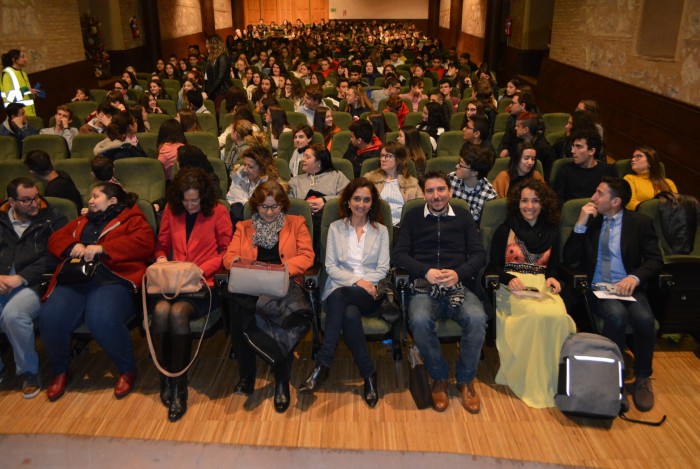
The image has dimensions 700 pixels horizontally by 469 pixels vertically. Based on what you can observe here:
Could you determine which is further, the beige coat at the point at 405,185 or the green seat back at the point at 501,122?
the green seat back at the point at 501,122

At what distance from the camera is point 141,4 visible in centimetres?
1462

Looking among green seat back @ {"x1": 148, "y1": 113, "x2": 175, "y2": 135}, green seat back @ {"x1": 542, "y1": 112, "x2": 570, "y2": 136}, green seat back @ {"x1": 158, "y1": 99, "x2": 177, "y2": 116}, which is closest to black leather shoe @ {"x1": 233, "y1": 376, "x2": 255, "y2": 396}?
green seat back @ {"x1": 148, "y1": 113, "x2": 175, "y2": 135}

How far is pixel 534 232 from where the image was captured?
3326 millimetres

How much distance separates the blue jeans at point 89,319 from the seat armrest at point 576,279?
2.55 meters

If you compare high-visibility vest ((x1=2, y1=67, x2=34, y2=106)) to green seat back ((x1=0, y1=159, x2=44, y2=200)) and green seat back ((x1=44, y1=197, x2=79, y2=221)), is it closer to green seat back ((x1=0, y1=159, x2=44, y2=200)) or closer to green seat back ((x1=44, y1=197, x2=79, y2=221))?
green seat back ((x1=0, y1=159, x2=44, y2=200))

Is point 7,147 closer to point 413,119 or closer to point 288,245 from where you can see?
point 288,245

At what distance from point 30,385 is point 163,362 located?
81 centimetres

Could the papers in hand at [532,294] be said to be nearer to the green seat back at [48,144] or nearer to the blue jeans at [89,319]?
the blue jeans at [89,319]

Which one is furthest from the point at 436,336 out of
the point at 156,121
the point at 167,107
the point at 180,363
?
the point at 167,107

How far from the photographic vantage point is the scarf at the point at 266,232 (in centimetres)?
334

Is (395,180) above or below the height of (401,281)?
above

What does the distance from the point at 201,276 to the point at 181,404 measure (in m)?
0.71

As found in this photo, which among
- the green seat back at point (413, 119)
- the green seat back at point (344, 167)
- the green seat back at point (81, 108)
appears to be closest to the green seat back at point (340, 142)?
the green seat back at point (344, 167)

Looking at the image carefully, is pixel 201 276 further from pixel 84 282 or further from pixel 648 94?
pixel 648 94
